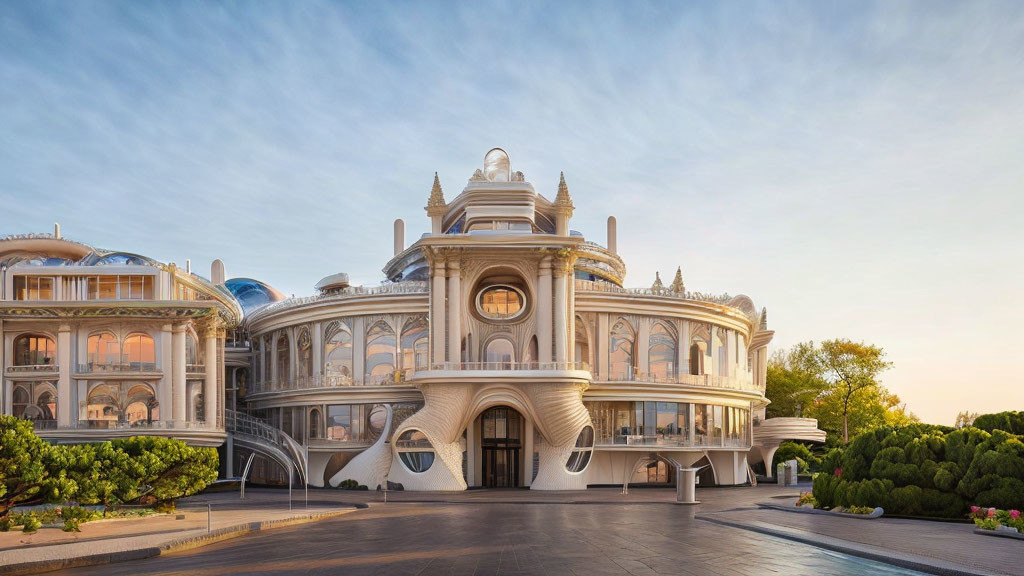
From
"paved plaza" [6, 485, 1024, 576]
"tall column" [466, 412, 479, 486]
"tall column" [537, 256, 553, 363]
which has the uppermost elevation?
"tall column" [537, 256, 553, 363]

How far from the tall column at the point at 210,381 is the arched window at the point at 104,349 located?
515 cm

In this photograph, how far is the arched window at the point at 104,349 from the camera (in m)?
53.2

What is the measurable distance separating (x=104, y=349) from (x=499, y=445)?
964 inches

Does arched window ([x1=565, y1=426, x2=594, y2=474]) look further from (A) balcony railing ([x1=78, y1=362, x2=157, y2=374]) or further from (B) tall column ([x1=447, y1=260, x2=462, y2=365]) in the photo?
(A) balcony railing ([x1=78, y1=362, x2=157, y2=374])

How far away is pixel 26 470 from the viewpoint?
83.8 ft

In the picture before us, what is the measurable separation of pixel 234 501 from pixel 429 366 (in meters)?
14.3

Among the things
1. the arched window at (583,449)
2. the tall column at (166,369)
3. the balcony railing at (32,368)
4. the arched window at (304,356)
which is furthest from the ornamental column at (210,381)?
the arched window at (583,449)

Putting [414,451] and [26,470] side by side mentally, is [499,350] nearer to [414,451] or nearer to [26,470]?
[414,451]

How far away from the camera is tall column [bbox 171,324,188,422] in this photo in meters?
53.3

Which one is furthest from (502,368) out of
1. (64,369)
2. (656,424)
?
(64,369)

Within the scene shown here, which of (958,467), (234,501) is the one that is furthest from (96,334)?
(958,467)

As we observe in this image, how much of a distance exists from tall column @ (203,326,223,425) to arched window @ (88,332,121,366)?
5.15 meters

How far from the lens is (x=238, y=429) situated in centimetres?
5966

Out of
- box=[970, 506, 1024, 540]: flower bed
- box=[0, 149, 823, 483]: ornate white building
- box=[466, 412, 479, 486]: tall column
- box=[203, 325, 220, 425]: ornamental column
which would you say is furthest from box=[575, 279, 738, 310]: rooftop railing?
box=[970, 506, 1024, 540]: flower bed
